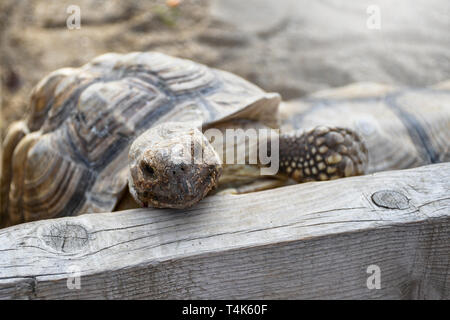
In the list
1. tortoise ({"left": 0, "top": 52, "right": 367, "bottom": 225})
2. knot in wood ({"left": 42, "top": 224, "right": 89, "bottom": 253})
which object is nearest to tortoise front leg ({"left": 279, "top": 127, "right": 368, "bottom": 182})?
tortoise ({"left": 0, "top": 52, "right": 367, "bottom": 225})

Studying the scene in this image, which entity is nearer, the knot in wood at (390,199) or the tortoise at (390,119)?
the knot in wood at (390,199)

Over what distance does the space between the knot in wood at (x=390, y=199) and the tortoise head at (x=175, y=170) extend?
486 mm

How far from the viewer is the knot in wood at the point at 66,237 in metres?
1.29

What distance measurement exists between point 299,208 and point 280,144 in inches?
31.8

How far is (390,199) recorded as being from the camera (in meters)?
1.42

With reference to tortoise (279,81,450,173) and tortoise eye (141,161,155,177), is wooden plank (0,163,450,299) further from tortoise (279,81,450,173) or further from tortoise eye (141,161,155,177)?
tortoise (279,81,450,173)

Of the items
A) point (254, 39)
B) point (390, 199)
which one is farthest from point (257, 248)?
point (254, 39)

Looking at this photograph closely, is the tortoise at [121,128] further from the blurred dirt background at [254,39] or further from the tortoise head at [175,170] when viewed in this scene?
the blurred dirt background at [254,39]

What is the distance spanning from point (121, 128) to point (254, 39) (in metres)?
2.48

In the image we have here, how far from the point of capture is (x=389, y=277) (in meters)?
1.43

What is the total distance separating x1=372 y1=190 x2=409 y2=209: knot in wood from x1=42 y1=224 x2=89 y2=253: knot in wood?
798 millimetres

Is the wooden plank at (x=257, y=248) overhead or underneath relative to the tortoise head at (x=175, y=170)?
underneath

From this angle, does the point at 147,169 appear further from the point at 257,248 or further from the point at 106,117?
the point at 106,117

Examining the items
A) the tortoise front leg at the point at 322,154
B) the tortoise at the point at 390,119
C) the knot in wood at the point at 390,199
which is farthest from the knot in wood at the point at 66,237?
the tortoise at the point at 390,119
